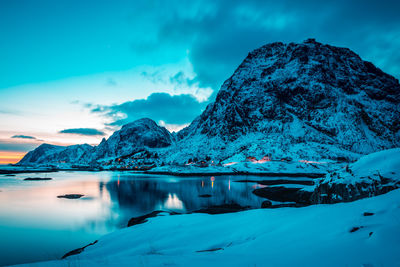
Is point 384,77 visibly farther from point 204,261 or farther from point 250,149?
point 204,261

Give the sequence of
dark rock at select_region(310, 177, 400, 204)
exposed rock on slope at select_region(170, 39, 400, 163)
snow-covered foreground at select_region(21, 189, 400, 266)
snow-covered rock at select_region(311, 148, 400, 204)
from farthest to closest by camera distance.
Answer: exposed rock on slope at select_region(170, 39, 400, 163) → snow-covered rock at select_region(311, 148, 400, 204) → dark rock at select_region(310, 177, 400, 204) → snow-covered foreground at select_region(21, 189, 400, 266)

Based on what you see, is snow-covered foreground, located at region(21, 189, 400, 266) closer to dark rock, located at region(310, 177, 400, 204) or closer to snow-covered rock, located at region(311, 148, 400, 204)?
dark rock, located at region(310, 177, 400, 204)

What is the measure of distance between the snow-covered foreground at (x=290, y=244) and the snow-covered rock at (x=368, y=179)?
3.44 meters

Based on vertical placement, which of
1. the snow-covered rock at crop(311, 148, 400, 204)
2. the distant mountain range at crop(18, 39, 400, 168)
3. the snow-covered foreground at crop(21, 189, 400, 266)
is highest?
the distant mountain range at crop(18, 39, 400, 168)

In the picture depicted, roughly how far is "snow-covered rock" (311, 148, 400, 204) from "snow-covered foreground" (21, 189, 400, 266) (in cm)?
344

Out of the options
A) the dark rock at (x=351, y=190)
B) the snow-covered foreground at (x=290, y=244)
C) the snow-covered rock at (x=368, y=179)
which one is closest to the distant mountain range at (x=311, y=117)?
the dark rock at (x=351, y=190)

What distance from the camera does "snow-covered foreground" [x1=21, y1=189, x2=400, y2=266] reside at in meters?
4.47

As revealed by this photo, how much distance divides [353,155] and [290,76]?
331ft

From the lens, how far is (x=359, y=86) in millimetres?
171375

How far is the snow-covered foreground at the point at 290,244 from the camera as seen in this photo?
4473 millimetres

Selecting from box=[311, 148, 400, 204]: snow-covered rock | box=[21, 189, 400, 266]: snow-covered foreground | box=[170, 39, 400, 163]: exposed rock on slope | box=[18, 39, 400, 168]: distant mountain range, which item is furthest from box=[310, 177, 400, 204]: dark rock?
box=[170, 39, 400, 163]: exposed rock on slope

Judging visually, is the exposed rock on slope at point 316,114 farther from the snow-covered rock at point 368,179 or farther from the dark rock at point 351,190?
the snow-covered rock at point 368,179

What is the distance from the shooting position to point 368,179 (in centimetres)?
1062

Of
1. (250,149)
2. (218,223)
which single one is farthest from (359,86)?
(218,223)
